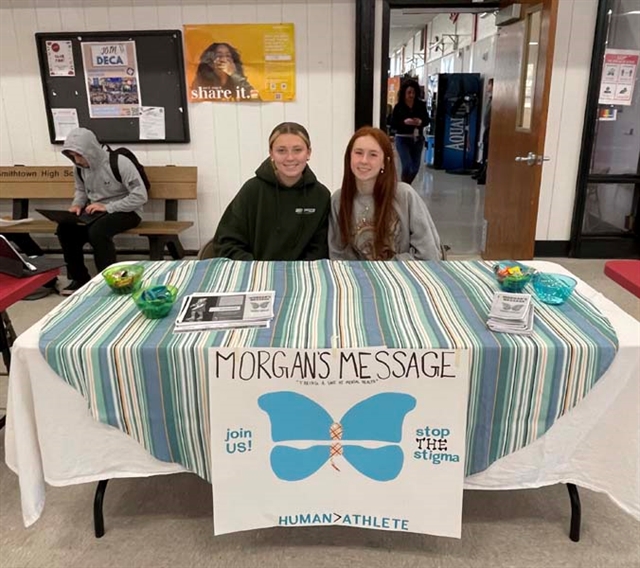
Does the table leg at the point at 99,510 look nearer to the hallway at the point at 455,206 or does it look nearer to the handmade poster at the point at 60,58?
the handmade poster at the point at 60,58

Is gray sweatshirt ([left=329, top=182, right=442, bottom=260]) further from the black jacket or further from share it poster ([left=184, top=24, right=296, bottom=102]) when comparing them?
the black jacket

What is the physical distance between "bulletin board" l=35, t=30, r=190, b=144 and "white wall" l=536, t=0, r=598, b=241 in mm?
2623

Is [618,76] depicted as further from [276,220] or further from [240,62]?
[276,220]

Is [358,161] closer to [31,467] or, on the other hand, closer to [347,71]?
[31,467]

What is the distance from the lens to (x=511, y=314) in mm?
1454

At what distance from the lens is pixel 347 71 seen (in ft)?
13.1

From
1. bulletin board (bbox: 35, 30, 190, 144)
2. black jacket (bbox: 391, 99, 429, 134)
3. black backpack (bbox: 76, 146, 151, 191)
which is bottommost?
black backpack (bbox: 76, 146, 151, 191)

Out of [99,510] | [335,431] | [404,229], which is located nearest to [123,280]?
[99,510]

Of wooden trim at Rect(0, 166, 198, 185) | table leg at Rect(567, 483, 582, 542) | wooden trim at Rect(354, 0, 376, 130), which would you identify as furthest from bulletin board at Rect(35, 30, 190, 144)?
table leg at Rect(567, 483, 582, 542)

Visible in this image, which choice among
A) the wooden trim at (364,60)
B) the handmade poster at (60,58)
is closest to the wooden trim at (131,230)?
the handmade poster at (60,58)

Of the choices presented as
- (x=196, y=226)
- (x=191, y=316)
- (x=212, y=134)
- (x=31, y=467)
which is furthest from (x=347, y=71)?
(x=31, y=467)

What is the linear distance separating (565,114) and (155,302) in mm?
3596

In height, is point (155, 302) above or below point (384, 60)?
below

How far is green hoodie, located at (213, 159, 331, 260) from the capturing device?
7.65 ft
